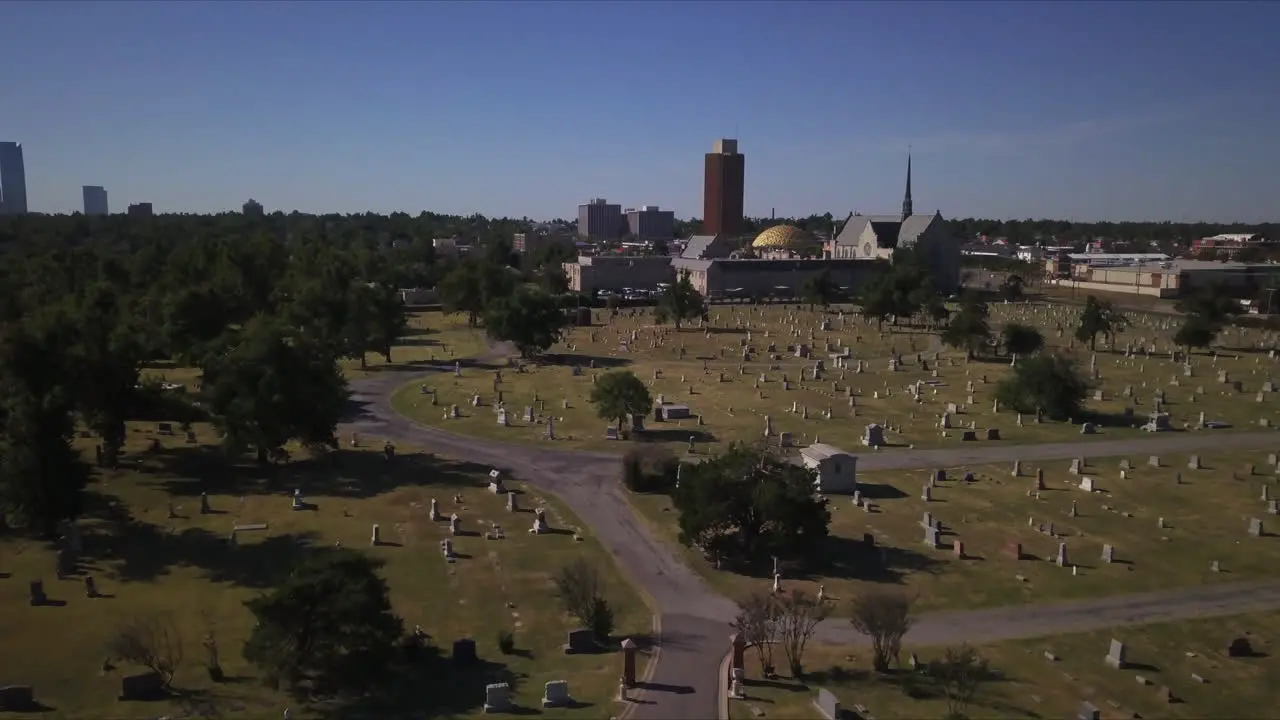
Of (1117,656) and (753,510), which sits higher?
(753,510)

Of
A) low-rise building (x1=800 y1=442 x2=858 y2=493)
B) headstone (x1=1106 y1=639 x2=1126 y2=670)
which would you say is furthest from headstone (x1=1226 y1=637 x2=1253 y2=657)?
low-rise building (x1=800 y1=442 x2=858 y2=493)

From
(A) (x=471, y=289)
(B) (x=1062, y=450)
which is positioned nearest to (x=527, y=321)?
(A) (x=471, y=289)

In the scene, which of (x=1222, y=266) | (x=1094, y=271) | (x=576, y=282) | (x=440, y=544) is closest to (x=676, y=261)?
(x=576, y=282)

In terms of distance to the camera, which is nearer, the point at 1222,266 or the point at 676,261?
the point at 1222,266

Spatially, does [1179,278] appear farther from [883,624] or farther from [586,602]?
[586,602]

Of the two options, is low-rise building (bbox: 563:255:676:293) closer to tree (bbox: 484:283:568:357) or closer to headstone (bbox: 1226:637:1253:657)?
tree (bbox: 484:283:568:357)

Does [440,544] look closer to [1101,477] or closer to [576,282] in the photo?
[1101,477]
